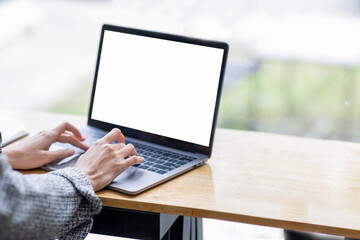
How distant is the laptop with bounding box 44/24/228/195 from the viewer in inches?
43.7

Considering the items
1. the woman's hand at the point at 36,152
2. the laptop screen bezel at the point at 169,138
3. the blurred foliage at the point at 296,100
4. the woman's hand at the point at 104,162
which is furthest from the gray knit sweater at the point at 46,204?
the blurred foliage at the point at 296,100

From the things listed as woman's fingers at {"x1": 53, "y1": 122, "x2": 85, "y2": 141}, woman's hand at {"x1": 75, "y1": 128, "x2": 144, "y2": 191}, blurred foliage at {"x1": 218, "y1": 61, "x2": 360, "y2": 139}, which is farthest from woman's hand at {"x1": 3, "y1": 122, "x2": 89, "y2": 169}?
blurred foliage at {"x1": 218, "y1": 61, "x2": 360, "y2": 139}

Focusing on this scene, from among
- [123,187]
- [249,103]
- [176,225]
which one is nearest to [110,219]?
[123,187]

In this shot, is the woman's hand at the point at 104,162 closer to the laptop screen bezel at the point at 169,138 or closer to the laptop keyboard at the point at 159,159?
the laptop keyboard at the point at 159,159

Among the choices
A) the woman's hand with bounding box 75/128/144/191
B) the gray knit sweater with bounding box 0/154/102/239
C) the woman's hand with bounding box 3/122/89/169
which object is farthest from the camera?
the woman's hand with bounding box 3/122/89/169

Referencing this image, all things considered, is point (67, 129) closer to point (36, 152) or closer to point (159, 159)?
point (36, 152)

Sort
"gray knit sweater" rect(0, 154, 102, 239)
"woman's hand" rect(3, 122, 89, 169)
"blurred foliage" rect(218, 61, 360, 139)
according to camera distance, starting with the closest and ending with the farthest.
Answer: "gray knit sweater" rect(0, 154, 102, 239) < "woman's hand" rect(3, 122, 89, 169) < "blurred foliage" rect(218, 61, 360, 139)

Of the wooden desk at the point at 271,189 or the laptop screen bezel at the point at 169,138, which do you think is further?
the laptop screen bezel at the point at 169,138

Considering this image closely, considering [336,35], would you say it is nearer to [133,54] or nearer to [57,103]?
[133,54]

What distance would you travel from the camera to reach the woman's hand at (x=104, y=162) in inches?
38.3

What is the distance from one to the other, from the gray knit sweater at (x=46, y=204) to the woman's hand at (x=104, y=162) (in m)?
0.03

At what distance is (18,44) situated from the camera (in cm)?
259

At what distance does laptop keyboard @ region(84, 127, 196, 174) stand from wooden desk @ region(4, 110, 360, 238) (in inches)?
1.5

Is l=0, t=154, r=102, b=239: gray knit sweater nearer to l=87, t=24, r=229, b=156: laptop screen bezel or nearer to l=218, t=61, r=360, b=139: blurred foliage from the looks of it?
l=87, t=24, r=229, b=156: laptop screen bezel
